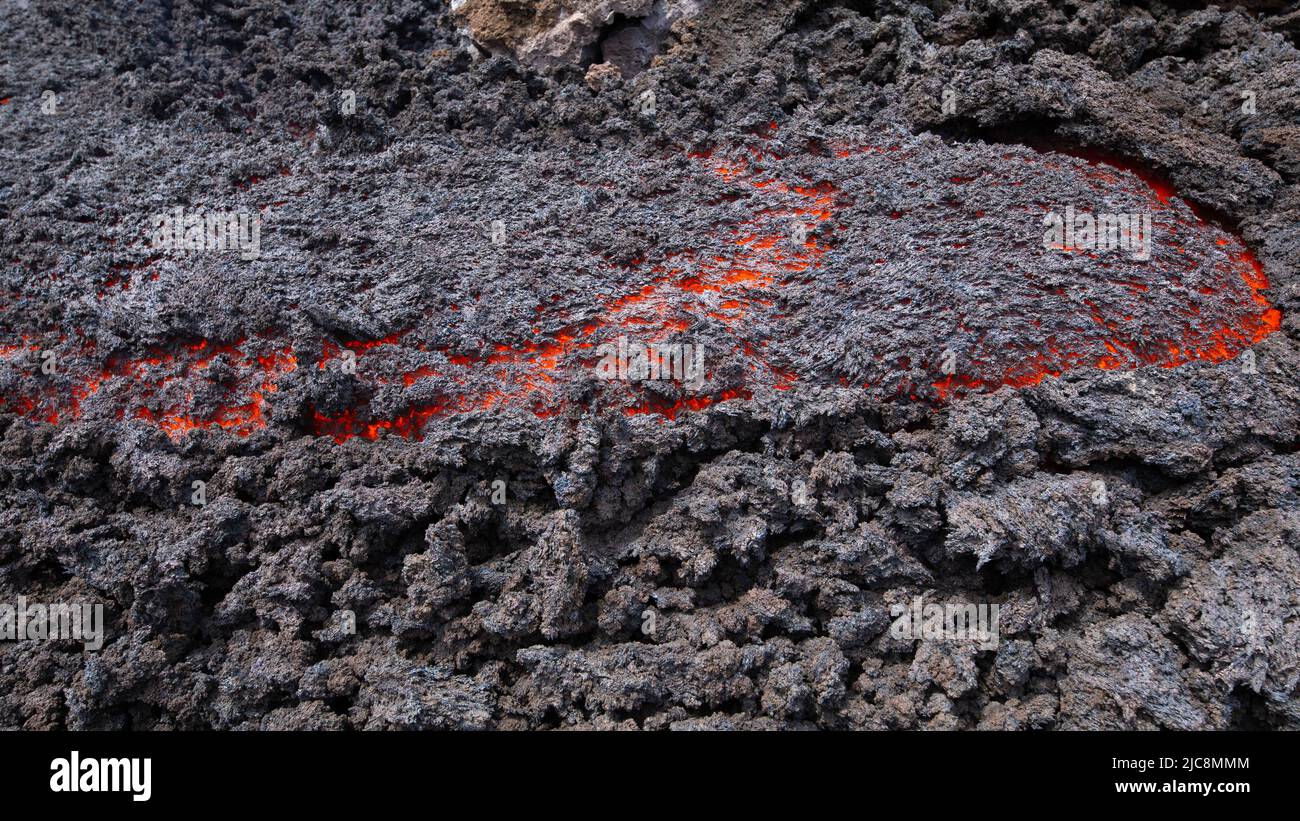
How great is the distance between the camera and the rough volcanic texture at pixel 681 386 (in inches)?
157

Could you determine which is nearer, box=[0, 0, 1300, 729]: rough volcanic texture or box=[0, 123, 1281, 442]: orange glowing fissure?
box=[0, 0, 1300, 729]: rough volcanic texture

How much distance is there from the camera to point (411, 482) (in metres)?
4.56

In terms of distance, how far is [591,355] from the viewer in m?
5.05

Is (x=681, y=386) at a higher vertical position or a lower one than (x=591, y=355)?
lower

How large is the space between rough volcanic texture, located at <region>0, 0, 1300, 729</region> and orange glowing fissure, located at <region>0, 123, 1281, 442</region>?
3 centimetres

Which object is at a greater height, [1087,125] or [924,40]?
[924,40]

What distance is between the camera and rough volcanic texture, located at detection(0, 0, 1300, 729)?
3982 mm

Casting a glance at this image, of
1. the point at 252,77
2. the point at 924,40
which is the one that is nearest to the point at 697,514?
the point at 924,40

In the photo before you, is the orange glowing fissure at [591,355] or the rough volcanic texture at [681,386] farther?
the orange glowing fissure at [591,355]

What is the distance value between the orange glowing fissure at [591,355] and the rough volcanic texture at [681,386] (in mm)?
28

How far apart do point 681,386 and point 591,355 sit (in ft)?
2.01

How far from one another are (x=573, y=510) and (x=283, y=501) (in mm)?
1695

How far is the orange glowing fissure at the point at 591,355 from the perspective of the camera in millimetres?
4875

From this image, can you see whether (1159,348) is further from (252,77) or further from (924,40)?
(252,77)
